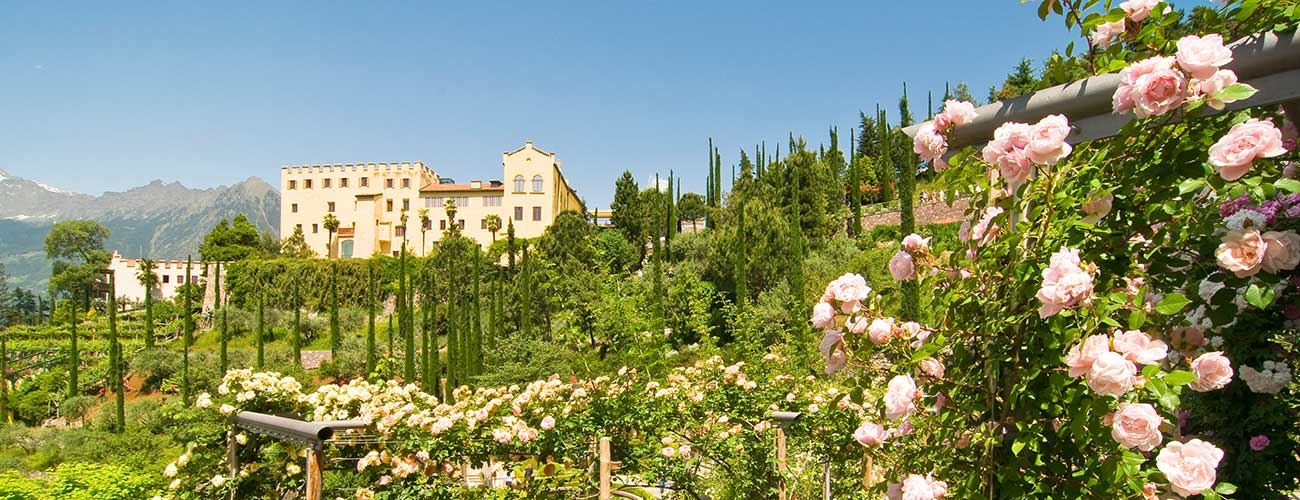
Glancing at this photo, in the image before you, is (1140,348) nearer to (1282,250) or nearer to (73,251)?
(1282,250)

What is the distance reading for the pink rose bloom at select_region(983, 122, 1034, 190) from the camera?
1.34 metres

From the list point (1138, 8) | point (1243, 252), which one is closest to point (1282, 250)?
point (1243, 252)

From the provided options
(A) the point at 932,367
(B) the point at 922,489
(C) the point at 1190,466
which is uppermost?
(A) the point at 932,367

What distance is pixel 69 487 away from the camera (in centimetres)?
440

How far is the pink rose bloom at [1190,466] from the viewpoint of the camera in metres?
1.12

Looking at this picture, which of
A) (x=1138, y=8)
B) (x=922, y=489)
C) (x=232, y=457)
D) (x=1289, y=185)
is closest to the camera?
(x=1289, y=185)

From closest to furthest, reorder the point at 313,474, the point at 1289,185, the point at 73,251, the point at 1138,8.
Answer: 1. the point at 1289,185
2. the point at 1138,8
3. the point at 313,474
4. the point at 73,251

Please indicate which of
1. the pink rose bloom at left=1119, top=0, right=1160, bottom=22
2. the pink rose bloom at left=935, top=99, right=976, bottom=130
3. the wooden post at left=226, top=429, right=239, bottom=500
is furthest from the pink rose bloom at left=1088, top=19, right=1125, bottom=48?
the wooden post at left=226, top=429, right=239, bottom=500

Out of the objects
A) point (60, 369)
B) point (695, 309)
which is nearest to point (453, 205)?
point (60, 369)

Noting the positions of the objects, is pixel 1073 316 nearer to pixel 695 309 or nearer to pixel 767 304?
pixel 695 309

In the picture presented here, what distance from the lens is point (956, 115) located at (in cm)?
161

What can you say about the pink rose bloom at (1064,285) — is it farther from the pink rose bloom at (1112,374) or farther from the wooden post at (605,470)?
the wooden post at (605,470)

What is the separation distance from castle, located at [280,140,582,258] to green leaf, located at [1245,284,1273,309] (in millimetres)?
39645

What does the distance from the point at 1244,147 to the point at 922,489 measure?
2.76ft
